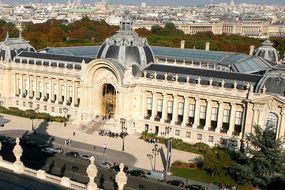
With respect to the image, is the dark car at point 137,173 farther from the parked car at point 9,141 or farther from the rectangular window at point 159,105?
the rectangular window at point 159,105

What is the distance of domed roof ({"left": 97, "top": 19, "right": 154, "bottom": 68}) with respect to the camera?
9194 cm

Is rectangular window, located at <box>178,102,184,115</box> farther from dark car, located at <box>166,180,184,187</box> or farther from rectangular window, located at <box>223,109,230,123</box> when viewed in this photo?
dark car, located at <box>166,180,184,187</box>

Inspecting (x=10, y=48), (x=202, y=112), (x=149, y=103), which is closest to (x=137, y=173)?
(x=202, y=112)

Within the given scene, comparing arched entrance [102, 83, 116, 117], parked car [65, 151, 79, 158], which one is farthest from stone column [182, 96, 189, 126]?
parked car [65, 151, 79, 158]

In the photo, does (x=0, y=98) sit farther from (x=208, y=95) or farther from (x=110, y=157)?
(x=208, y=95)

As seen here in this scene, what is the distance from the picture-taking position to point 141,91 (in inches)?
3585

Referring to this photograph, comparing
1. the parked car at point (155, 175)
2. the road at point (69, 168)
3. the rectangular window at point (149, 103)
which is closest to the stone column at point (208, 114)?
the rectangular window at point (149, 103)

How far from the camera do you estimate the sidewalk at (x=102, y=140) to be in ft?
249

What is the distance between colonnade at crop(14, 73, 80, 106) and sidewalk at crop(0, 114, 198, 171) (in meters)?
7.49

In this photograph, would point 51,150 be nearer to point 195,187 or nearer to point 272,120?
point 195,187

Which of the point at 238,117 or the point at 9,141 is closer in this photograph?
the point at 9,141

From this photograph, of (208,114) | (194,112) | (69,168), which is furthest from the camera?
(194,112)

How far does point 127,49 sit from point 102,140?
1974cm

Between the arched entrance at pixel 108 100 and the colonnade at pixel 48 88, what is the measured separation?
7636mm
